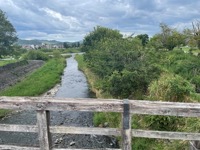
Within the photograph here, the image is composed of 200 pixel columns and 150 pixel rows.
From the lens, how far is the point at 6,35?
42094 millimetres

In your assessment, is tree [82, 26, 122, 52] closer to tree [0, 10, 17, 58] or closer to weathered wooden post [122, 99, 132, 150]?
tree [0, 10, 17, 58]

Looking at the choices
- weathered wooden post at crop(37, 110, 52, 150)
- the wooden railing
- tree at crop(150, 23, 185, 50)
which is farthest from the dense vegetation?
tree at crop(150, 23, 185, 50)

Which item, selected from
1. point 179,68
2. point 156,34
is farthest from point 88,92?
point 156,34

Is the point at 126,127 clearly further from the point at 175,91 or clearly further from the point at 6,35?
the point at 6,35

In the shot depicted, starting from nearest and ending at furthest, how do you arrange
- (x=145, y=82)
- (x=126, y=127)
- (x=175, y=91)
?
1. (x=126, y=127)
2. (x=175, y=91)
3. (x=145, y=82)

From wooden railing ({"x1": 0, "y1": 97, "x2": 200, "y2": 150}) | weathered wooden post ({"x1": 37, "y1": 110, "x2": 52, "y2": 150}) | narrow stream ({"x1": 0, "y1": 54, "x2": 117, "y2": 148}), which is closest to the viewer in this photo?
wooden railing ({"x1": 0, "y1": 97, "x2": 200, "y2": 150})

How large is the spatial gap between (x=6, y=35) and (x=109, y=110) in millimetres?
40683

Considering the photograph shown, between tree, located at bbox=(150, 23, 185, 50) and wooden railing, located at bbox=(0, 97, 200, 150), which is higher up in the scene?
tree, located at bbox=(150, 23, 185, 50)

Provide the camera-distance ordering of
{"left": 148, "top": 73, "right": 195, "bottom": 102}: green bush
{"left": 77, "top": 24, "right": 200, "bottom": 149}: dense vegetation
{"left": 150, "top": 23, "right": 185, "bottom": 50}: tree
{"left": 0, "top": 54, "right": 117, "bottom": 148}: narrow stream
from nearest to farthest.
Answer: {"left": 77, "top": 24, "right": 200, "bottom": 149}: dense vegetation
{"left": 148, "top": 73, "right": 195, "bottom": 102}: green bush
{"left": 0, "top": 54, "right": 117, "bottom": 148}: narrow stream
{"left": 150, "top": 23, "right": 185, "bottom": 50}: tree

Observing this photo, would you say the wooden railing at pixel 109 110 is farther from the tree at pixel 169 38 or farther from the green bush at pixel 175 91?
the tree at pixel 169 38

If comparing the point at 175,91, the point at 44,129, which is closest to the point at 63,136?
the point at 175,91

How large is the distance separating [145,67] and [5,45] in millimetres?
30390

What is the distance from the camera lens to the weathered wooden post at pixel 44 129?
527cm

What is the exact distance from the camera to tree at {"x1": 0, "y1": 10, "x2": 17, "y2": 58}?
136 feet
